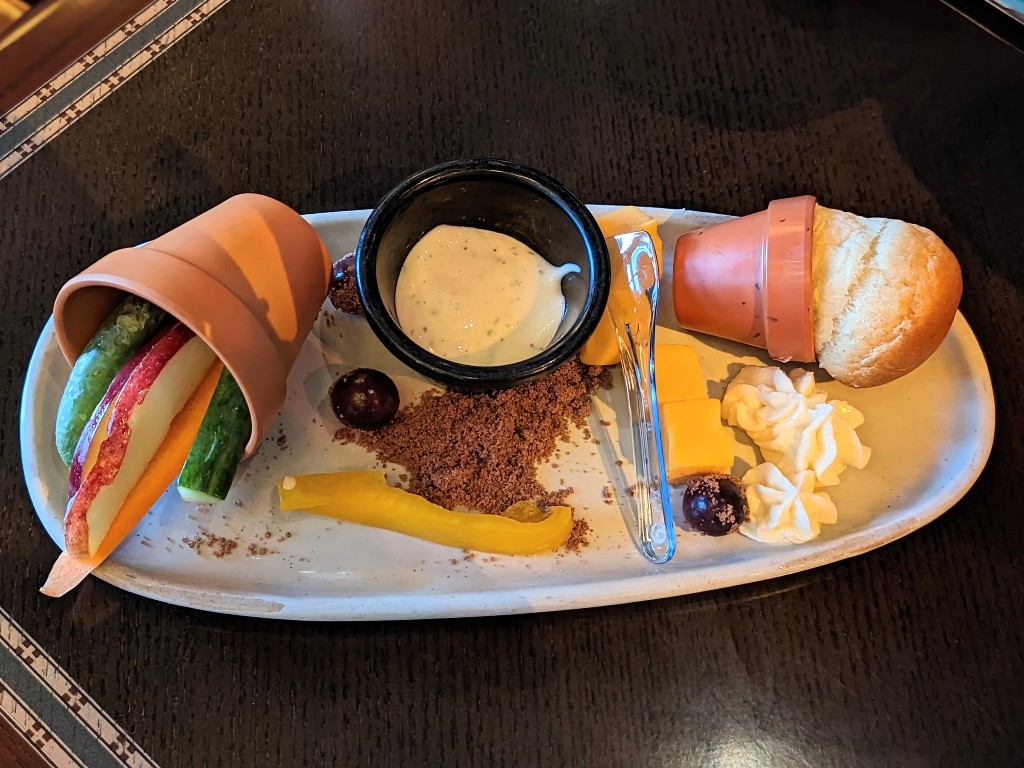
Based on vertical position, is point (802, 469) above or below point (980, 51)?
below

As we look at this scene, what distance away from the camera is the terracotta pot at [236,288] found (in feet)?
3.11

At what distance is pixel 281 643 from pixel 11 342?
726 millimetres

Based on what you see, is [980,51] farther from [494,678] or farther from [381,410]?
[494,678]

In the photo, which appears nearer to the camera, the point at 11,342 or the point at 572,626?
the point at 572,626

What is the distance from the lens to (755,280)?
3.74 ft

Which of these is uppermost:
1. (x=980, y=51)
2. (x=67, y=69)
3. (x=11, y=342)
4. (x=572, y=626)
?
(x=67, y=69)

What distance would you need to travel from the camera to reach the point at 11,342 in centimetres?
129

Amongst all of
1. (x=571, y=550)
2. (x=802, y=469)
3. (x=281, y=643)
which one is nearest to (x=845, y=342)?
(x=802, y=469)

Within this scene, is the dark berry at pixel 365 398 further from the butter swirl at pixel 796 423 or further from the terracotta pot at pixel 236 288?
the butter swirl at pixel 796 423

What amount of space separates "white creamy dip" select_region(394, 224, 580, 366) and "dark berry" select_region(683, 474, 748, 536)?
331 mm

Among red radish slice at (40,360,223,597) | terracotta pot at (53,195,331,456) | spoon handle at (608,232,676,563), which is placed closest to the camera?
terracotta pot at (53,195,331,456)

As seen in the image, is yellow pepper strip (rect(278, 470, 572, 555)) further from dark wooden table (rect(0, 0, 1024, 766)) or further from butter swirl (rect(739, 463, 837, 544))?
butter swirl (rect(739, 463, 837, 544))

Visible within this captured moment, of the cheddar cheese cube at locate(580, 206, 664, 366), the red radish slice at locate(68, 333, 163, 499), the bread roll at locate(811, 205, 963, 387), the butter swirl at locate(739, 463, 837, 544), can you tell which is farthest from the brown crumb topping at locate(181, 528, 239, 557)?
the bread roll at locate(811, 205, 963, 387)

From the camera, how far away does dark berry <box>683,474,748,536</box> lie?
1108mm
